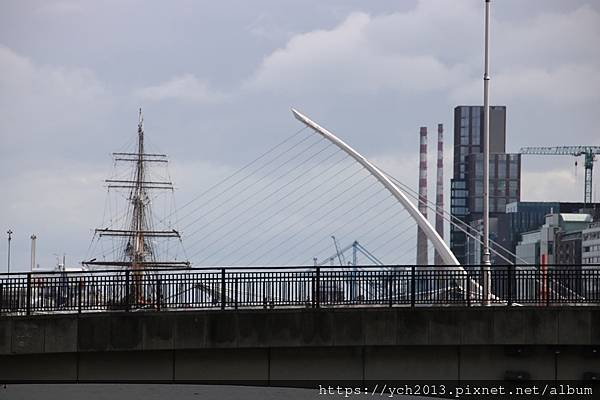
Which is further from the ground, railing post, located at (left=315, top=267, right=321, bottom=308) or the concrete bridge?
railing post, located at (left=315, top=267, right=321, bottom=308)

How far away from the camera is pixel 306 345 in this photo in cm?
2631

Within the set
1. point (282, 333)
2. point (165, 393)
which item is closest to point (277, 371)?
point (282, 333)

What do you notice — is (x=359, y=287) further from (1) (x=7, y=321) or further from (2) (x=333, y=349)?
(1) (x=7, y=321)

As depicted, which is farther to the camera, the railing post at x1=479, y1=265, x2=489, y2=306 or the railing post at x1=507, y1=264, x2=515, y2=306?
the railing post at x1=479, y1=265, x2=489, y2=306

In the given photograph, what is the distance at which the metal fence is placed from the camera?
26969 millimetres

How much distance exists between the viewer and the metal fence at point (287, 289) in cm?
2697

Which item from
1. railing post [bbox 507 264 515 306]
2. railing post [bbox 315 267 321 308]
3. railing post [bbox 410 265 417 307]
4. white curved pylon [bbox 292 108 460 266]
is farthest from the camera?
white curved pylon [bbox 292 108 460 266]

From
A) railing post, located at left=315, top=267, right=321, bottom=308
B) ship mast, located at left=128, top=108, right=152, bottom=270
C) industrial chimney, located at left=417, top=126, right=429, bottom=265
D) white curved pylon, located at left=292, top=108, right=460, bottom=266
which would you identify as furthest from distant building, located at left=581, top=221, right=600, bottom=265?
railing post, located at left=315, top=267, right=321, bottom=308

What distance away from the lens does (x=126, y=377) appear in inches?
1029

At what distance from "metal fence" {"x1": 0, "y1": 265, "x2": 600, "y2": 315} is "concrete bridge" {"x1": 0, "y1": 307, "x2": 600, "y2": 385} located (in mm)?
828

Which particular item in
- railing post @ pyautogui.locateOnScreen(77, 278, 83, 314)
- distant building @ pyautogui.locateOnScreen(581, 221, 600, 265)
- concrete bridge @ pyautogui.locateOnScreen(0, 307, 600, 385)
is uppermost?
distant building @ pyautogui.locateOnScreen(581, 221, 600, 265)

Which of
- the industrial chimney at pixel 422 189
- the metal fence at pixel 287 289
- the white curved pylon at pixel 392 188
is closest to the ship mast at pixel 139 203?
the industrial chimney at pixel 422 189

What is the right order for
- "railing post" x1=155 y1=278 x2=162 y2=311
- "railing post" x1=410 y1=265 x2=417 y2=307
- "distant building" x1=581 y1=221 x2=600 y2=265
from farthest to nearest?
1. "distant building" x1=581 y1=221 x2=600 y2=265
2. "railing post" x1=410 y1=265 x2=417 y2=307
3. "railing post" x1=155 y1=278 x2=162 y2=311

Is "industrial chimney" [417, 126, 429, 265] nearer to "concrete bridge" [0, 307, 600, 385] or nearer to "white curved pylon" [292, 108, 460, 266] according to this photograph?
"white curved pylon" [292, 108, 460, 266]
